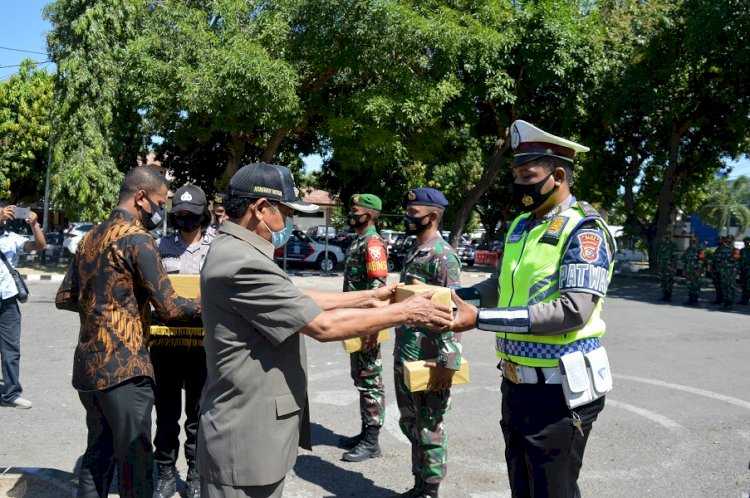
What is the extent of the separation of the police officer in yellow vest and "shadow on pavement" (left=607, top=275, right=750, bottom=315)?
45.1ft

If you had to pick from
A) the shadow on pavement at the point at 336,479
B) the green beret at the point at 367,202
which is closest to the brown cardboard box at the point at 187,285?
the shadow on pavement at the point at 336,479

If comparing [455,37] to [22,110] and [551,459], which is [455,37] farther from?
[22,110]

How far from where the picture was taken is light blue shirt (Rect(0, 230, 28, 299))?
18.9 ft

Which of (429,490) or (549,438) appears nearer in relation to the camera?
(549,438)

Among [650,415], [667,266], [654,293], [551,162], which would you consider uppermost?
[551,162]

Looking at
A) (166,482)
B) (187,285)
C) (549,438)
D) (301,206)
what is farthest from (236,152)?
(549,438)

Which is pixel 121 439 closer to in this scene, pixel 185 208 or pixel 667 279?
pixel 185 208

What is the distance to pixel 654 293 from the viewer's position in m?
19.2

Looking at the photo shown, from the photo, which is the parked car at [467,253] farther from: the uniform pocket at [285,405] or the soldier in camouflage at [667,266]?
Answer: the uniform pocket at [285,405]

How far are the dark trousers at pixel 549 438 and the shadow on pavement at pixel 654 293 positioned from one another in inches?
542

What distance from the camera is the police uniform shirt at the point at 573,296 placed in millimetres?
2543

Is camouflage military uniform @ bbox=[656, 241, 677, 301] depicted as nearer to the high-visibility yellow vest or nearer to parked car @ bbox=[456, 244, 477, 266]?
parked car @ bbox=[456, 244, 477, 266]

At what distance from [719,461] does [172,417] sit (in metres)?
4.09

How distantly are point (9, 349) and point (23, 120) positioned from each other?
25.8 meters
